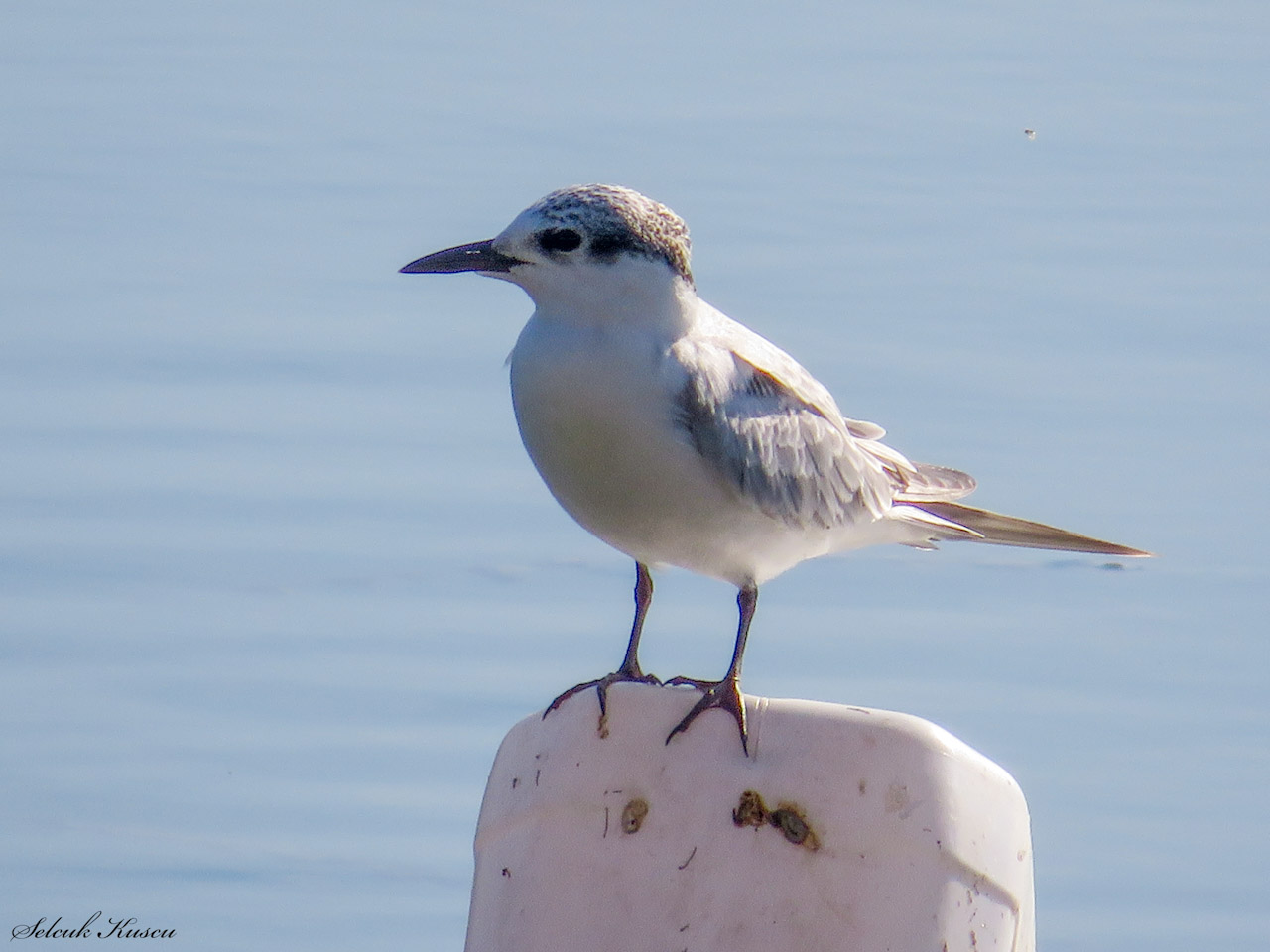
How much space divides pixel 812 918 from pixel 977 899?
7.3 inches

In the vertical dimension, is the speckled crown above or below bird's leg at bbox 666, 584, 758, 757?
above

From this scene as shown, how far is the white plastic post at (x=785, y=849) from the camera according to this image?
2021 mm

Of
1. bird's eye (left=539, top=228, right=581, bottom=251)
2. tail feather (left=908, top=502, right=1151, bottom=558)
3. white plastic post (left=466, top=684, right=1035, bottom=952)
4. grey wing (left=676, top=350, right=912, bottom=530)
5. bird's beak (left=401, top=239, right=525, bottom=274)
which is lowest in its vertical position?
white plastic post (left=466, top=684, right=1035, bottom=952)

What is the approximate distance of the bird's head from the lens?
272cm

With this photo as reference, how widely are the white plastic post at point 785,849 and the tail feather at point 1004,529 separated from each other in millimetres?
1527

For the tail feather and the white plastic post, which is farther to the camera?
the tail feather

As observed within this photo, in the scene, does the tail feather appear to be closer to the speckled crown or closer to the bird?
the bird

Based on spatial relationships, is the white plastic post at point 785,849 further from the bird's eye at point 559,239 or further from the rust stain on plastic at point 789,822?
the bird's eye at point 559,239

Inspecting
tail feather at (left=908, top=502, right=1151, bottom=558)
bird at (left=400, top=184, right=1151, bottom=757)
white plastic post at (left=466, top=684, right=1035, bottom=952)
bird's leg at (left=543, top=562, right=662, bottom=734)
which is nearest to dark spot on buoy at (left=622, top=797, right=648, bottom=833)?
white plastic post at (left=466, top=684, right=1035, bottom=952)

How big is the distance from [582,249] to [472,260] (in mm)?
172

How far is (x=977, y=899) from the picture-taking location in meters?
2.04

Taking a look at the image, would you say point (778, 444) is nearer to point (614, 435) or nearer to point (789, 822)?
point (614, 435)

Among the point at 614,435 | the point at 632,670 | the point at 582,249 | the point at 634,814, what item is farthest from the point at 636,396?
the point at 634,814

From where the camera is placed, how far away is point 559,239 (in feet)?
8.94
